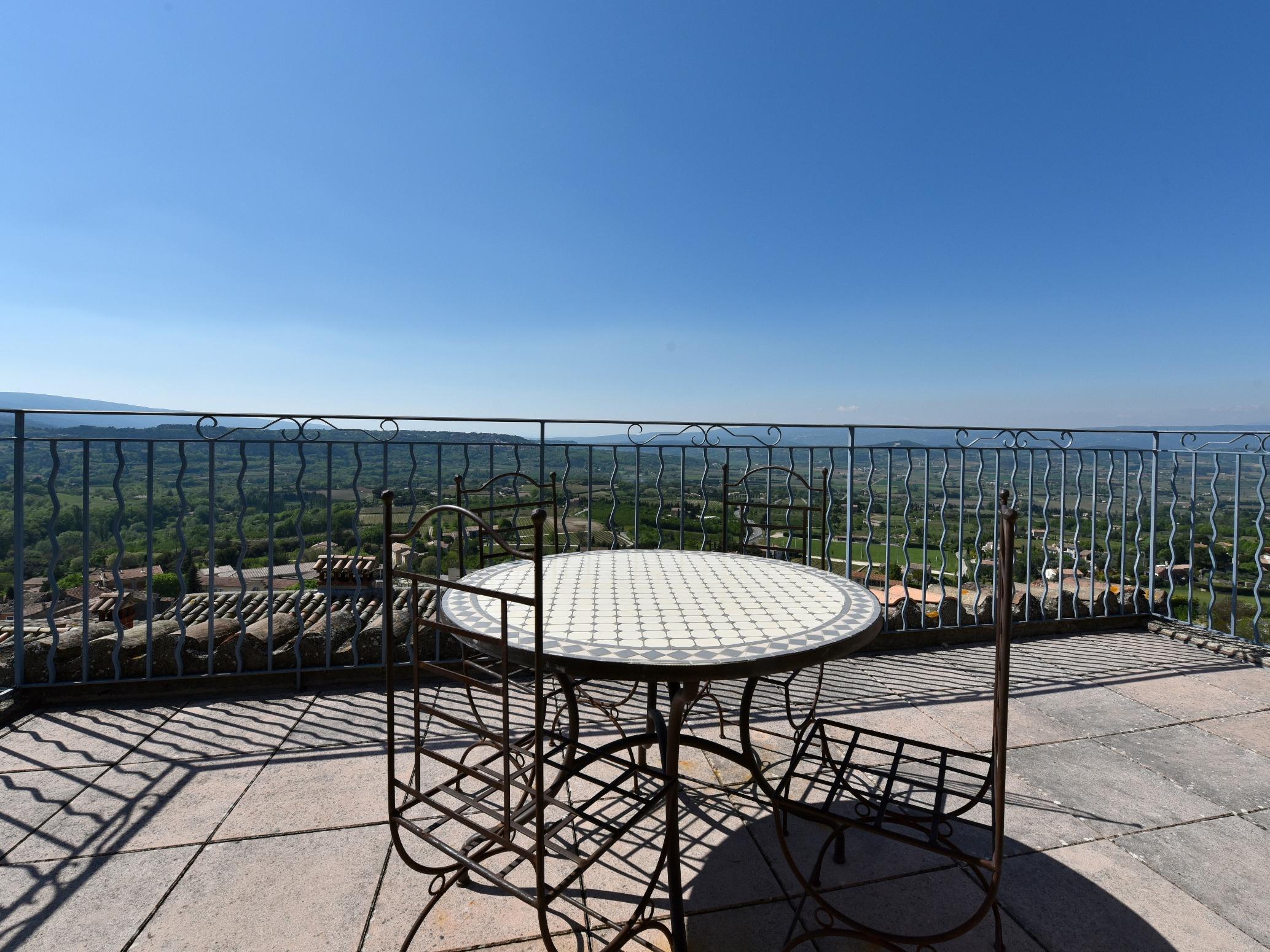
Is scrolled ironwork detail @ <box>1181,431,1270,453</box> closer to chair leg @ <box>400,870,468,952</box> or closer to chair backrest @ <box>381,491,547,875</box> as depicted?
chair backrest @ <box>381,491,547,875</box>

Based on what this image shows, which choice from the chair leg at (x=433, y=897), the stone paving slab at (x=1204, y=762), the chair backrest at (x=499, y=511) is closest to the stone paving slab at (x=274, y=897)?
the chair leg at (x=433, y=897)

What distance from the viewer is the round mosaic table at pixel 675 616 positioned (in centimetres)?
122

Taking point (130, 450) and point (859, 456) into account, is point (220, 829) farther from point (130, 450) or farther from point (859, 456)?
point (859, 456)

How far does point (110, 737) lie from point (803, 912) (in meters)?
2.93

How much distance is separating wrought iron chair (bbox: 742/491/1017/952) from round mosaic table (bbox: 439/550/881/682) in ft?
0.89

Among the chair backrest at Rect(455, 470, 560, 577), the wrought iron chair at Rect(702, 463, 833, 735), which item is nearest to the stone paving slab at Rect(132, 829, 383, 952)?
the chair backrest at Rect(455, 470, 560, 577)

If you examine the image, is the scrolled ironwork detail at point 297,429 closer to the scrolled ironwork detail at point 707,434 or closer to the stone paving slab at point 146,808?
the scrolled ironwork detail at point 707,434

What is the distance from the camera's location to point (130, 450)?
2926 millimetres

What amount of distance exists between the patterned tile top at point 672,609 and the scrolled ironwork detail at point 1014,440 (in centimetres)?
246

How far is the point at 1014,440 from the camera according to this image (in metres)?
4.01

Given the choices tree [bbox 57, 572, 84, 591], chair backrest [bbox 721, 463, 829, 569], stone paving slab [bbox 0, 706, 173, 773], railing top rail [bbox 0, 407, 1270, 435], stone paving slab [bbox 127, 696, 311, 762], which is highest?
railing top rail [bbox 0, 407, 1270, 435]

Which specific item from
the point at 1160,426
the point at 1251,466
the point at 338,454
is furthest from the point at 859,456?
the point at 338,454

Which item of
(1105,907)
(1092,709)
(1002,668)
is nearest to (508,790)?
(1002,668)

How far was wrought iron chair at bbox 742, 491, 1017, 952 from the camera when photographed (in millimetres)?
1011
